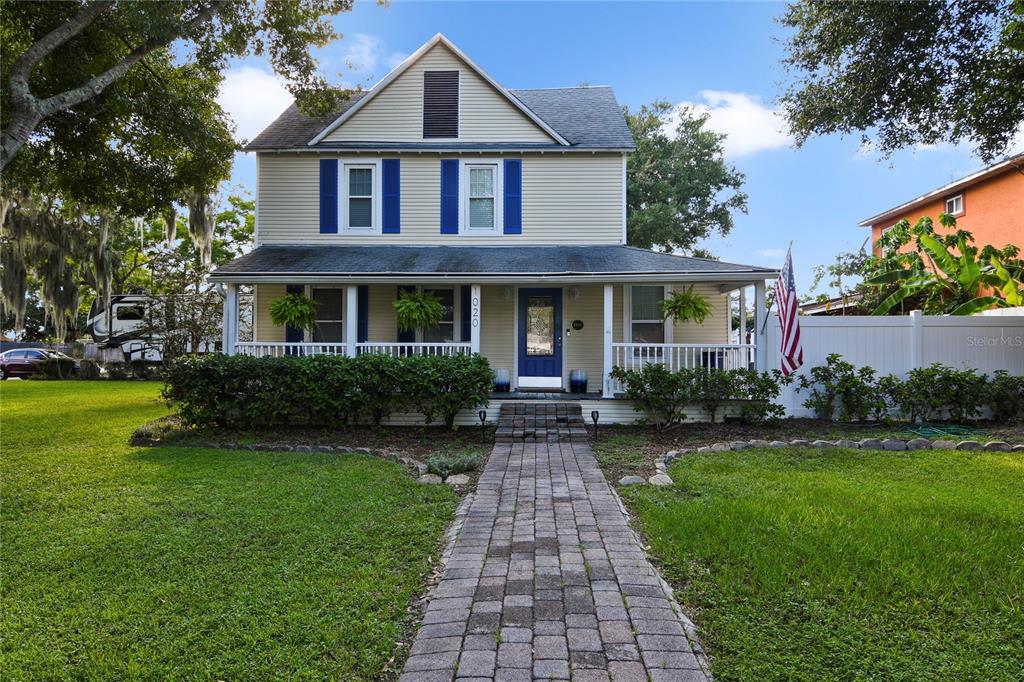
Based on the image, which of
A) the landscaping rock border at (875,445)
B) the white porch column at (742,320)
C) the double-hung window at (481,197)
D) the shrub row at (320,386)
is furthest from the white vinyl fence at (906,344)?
the double-hung window at (481,197)

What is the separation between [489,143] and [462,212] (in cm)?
173

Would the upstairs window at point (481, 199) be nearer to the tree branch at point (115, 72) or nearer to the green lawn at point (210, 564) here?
the tree branch at point (115, 72)

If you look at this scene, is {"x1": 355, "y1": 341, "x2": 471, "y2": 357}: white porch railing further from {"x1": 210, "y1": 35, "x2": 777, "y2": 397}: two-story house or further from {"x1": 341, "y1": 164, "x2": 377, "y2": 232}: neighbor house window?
{"x1": 341, "y1": 164, "x2": 377, "y2": 232}: neighbor house window

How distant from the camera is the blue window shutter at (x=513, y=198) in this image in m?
12.8

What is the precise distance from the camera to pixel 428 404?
970cm

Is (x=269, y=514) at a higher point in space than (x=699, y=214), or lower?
lower

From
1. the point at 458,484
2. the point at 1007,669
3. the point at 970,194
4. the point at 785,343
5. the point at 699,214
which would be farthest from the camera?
the point at 699,214

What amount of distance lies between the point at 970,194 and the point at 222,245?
33.5m

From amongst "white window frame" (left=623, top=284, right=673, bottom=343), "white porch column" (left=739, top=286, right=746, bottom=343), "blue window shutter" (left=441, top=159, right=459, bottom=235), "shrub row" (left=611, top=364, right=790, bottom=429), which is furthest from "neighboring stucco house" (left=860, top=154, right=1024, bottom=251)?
"blue window shutter" (left=441, top=159, right=459, bottom=235)

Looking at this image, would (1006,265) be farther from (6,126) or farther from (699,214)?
(6,126)

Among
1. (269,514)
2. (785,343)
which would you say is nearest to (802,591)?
(269,514)

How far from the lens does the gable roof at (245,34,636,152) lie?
12.7m

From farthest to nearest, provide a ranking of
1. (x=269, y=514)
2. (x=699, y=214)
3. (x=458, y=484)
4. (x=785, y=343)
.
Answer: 1. (x=699, y=214)
2. (x=785, y=343)
3. (x=458, y=484)
4. (x=269, y=514)

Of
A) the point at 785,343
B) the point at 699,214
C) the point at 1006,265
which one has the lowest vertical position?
the point at 785,343
